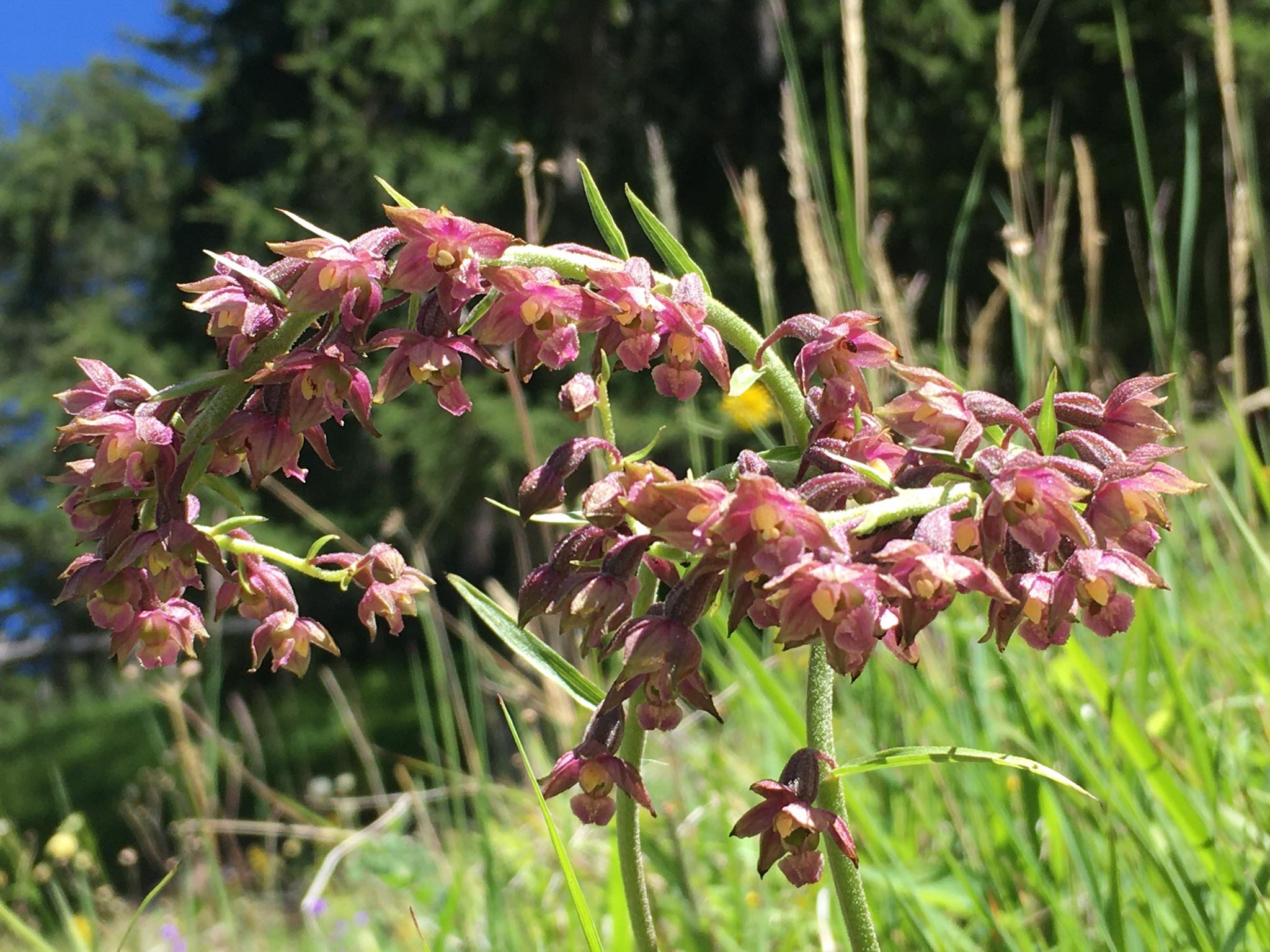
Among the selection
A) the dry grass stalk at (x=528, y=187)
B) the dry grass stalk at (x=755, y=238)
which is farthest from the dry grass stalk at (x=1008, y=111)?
the dry grass stalk at (x=528, y=187)

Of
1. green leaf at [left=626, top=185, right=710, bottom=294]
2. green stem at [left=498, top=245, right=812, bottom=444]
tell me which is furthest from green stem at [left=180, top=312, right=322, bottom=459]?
green leaf at [left=626, top=185, right=710, bottom=294]

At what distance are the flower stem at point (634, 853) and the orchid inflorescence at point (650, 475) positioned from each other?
Result: 0.04 m

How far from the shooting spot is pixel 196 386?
69 cm

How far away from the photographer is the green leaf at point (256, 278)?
0.69m

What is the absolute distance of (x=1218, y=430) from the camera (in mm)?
6137

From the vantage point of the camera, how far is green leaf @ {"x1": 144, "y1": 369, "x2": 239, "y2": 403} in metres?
0.68

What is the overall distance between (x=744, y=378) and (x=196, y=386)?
35 cm

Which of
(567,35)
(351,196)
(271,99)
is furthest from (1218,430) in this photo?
(271,99)

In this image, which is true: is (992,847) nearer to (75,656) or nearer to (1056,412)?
(1056,412)

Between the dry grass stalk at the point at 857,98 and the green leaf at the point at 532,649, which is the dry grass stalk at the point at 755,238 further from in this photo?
the green leaf at the point at 532,649

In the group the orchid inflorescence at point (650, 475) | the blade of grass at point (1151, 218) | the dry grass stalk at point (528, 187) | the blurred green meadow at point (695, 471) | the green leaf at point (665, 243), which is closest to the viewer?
the orchid inflorescence at point (650, 475)

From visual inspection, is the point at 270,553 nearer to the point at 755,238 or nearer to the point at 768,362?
the point at 768,362

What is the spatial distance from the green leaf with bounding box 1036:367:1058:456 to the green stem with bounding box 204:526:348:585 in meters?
0.50

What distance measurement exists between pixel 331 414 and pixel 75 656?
1808cm
